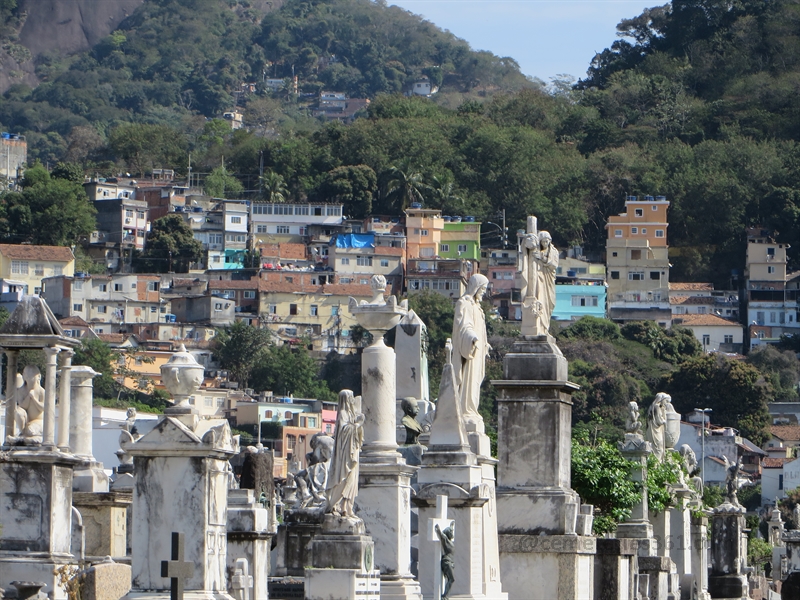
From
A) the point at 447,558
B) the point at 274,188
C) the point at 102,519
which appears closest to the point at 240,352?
the point at 274,188

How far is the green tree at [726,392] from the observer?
101 meters

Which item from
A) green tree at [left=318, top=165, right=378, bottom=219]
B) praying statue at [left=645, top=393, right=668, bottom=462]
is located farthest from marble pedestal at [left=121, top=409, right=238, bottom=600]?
green tree at [left=318, top=165, right=378, bottom=219]

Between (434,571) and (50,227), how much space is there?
112939 mm

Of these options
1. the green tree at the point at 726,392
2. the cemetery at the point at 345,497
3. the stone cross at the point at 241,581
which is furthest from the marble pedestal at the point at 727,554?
the green tree at the point at 726,392

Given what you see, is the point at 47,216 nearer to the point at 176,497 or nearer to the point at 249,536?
the point at 249,536

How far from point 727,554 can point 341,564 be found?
20.0 metres

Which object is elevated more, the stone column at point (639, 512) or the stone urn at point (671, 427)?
the stone urn at point (671, 427)

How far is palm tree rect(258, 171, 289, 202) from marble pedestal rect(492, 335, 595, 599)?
12382 centimetres

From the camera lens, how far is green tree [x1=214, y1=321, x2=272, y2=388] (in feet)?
361

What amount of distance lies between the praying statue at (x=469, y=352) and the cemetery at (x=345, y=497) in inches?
0.7

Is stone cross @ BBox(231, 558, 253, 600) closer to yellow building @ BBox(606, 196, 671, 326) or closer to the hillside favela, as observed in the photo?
the hillside favela

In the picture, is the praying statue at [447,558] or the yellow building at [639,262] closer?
the praying statue at [447,558]

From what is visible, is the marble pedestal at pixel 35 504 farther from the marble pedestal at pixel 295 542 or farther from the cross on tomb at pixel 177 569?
the cross on tomb at pixel 177 569

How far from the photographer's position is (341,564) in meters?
15.6
